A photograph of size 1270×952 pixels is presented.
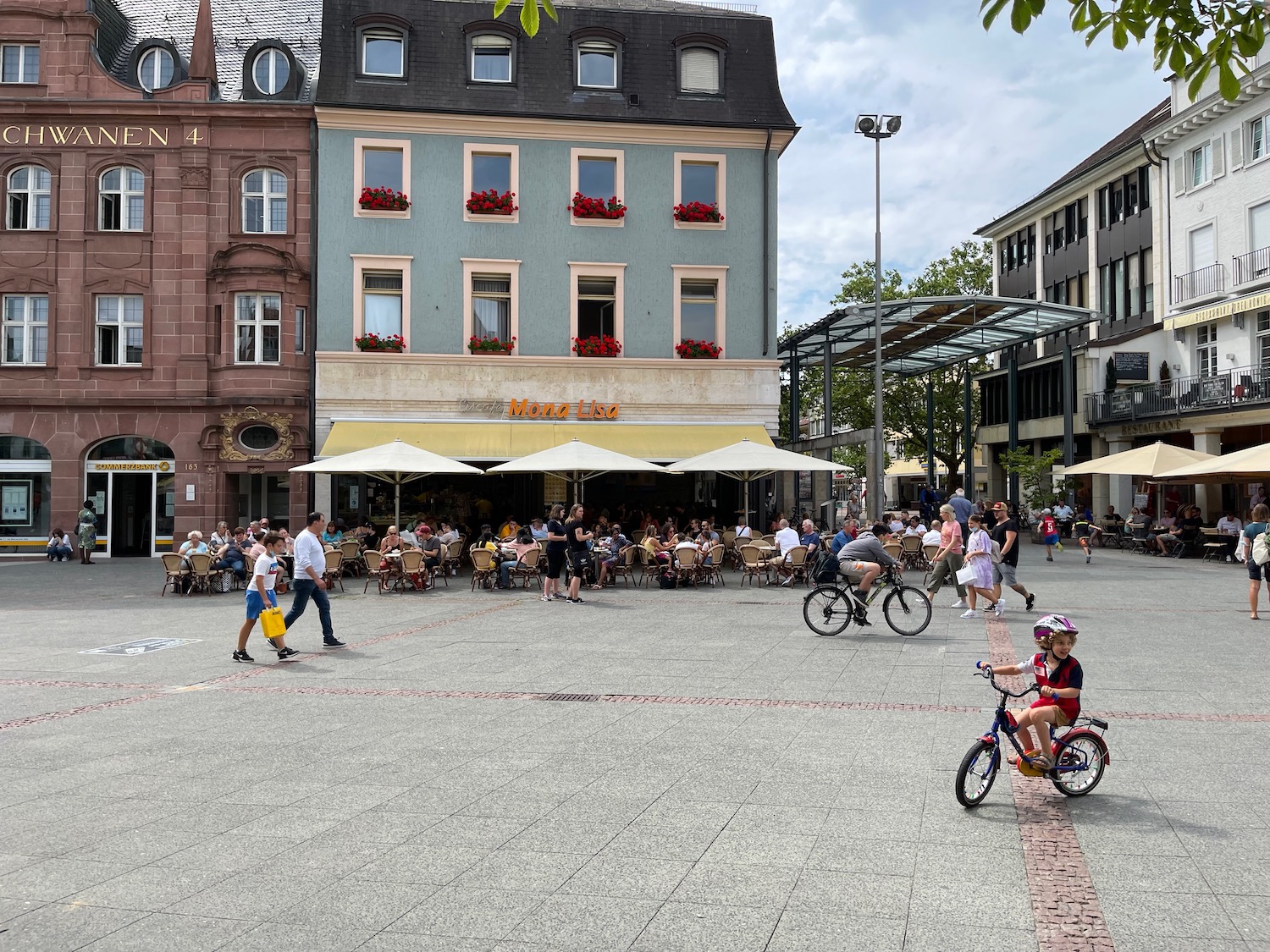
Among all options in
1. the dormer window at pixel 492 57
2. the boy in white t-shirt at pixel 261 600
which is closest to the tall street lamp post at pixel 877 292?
the dormer window at pixel 492 57

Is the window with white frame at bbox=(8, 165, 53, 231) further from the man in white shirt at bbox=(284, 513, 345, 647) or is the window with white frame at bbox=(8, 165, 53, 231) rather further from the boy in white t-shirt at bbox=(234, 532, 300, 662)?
the boy in white t-shirt at bbox=(234, 532, 300, 662)

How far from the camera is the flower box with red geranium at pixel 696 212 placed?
28.1 meters

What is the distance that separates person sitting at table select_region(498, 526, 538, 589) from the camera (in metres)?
20.8

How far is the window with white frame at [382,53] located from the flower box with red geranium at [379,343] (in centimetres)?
684

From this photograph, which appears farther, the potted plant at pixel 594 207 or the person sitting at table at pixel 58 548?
the potted plant at pixel 594 207

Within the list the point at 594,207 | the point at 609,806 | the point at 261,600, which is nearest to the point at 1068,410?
the point at 594,207

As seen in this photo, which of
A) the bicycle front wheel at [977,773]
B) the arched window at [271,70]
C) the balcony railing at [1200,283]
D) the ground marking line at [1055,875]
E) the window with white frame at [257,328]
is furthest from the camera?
the balcony railing at [1200,283]

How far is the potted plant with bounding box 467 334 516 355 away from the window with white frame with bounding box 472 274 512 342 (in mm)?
226

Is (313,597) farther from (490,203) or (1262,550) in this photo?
(490,203)

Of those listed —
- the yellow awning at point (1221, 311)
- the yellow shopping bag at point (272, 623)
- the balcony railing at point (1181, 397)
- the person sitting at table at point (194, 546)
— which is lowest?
the yellow shopping bag at point (272, 623)

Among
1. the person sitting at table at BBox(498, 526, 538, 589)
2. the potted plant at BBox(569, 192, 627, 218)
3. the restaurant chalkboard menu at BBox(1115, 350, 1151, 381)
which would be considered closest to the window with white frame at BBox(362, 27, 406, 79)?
the potted plant at BBox(569, 192, 627, 218)

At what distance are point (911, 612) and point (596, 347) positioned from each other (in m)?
15.1

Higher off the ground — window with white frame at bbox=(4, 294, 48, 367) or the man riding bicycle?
window with white frame at bbox=(4, 294, 48, 367)

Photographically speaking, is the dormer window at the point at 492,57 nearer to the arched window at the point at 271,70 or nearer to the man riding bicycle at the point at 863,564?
the arched window at the point at 271,70
